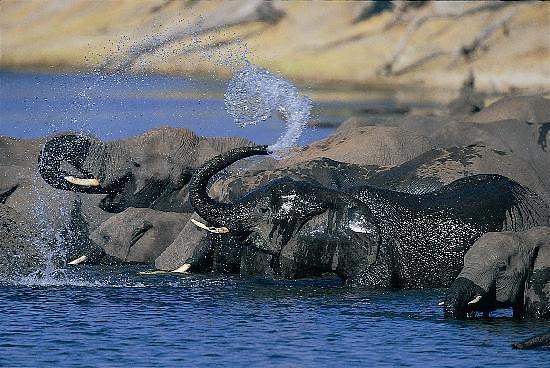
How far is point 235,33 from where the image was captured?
122 feet

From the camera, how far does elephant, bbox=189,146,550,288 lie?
1842cm

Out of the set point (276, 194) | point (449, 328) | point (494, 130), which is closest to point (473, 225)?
point (276, 194)

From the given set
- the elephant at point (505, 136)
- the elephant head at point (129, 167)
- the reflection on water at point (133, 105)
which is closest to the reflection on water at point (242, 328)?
the elephant at point (505, 136)

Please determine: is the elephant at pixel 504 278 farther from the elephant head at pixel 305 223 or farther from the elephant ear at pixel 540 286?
the elephant head at pixel 305 223

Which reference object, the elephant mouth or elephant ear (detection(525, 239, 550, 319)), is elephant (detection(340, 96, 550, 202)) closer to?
elephant ear (detection(525, 239, 550, 319))

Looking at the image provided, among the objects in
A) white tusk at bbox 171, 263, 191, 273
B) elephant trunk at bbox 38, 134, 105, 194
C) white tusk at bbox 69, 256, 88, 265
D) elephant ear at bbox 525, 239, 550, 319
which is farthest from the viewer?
elephant trunk at bbox 38, 134, 105, 194

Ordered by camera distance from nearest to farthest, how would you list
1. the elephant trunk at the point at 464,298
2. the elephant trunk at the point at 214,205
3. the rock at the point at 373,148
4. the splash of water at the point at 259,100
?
the elephant trunk at the point at 464,298
the elephant trunk at the point at 214,205
the splash of water at the point at 259,100
the rock at the point at 373,148

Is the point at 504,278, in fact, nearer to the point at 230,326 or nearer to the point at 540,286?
the point at 540,286

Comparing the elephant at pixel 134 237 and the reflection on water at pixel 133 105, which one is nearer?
the elephant at pixel 134 237

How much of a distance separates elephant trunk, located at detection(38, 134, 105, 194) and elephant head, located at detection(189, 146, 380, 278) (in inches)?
188

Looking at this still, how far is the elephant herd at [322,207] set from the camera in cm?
1834

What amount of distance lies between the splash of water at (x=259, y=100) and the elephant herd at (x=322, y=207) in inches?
17.3

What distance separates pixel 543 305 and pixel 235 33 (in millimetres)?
21950

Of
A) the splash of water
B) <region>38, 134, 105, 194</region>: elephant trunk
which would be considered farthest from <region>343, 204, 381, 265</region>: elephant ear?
<region>38, 134, 105, 194</region>: elephant trunk
